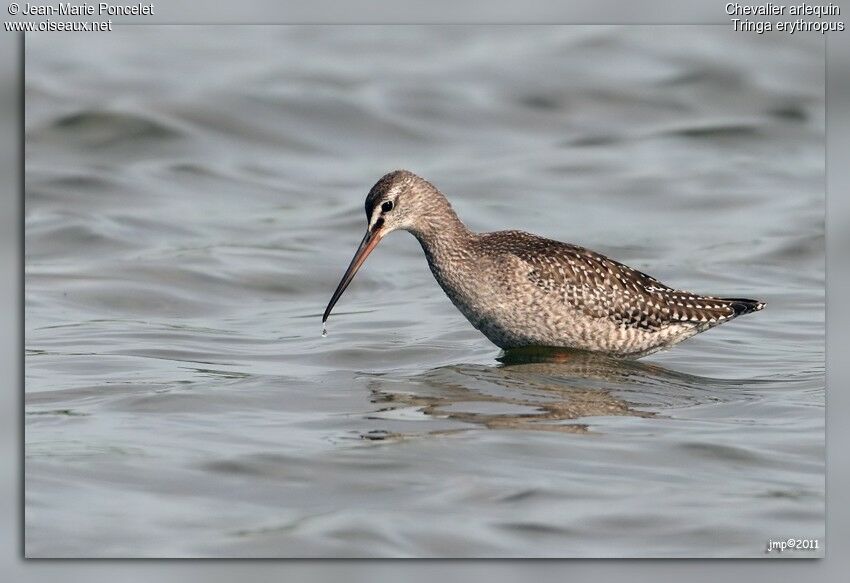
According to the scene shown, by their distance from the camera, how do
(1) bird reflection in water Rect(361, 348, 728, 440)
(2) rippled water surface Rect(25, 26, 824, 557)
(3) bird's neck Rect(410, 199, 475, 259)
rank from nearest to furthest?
(2) rippled water surface Rect(25, 26, 824, 557) < (1) bird reflection in water Rect(361, 348, 728, 440) < (3) bird's neck Rect(410, 199, 475, 259)

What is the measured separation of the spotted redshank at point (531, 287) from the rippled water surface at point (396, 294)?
0.24 m

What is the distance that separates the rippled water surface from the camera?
779 cm

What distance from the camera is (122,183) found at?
1633cm

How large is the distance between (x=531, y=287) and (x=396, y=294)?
10.5 feet

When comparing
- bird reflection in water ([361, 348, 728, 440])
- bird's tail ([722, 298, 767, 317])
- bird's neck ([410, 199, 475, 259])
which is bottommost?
bird reflection in water ([361, 348, 728, 440])

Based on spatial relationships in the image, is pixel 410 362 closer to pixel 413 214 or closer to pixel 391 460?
pixel 413 214

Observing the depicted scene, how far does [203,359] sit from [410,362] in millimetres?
1564

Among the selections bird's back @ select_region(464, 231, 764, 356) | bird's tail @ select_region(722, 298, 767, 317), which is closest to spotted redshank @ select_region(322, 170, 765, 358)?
bird's back @ select_region(464, 231, 764, 356)

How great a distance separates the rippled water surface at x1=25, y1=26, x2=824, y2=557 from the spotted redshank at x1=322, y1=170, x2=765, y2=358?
0.80 feet

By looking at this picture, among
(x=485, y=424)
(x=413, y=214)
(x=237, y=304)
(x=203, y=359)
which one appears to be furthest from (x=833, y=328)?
(x=237, y=304)

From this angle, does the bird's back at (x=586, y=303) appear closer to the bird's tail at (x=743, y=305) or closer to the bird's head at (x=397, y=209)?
the bird's tail at (x=743, y=305)

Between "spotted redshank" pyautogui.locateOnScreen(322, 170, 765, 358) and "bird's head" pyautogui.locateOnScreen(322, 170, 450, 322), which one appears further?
"bird's head" pyautogui.locateOnScreen(322, 170, 450, 322)

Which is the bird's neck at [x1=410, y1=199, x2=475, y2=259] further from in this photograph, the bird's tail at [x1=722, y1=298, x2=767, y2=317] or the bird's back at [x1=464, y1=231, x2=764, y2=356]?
the bird's tail at [x1=722, y1=298, x2=767, y2=317]

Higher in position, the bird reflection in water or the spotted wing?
the spotted wing
